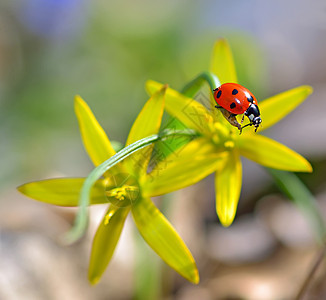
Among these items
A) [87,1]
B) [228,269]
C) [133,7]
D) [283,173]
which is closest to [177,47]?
[133,7]

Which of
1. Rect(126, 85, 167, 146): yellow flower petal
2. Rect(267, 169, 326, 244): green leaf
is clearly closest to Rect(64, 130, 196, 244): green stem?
Rect(126, 85, 167, 146): yellow flower petal

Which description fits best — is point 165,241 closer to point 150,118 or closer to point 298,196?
point 150,118

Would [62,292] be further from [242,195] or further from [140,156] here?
[242,195]

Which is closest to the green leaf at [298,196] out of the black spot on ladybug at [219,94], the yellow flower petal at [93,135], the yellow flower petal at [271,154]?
the yellow flower petal at [271,154]

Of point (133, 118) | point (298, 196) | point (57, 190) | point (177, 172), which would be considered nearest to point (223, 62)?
point (177, 172)

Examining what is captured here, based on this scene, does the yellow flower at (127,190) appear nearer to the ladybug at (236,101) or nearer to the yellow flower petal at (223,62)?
the ladybug at (236,101)

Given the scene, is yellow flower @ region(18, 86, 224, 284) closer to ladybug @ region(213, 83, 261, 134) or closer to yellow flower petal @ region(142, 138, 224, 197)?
yellow flower petal @ region(142, 138, 224, 197)
